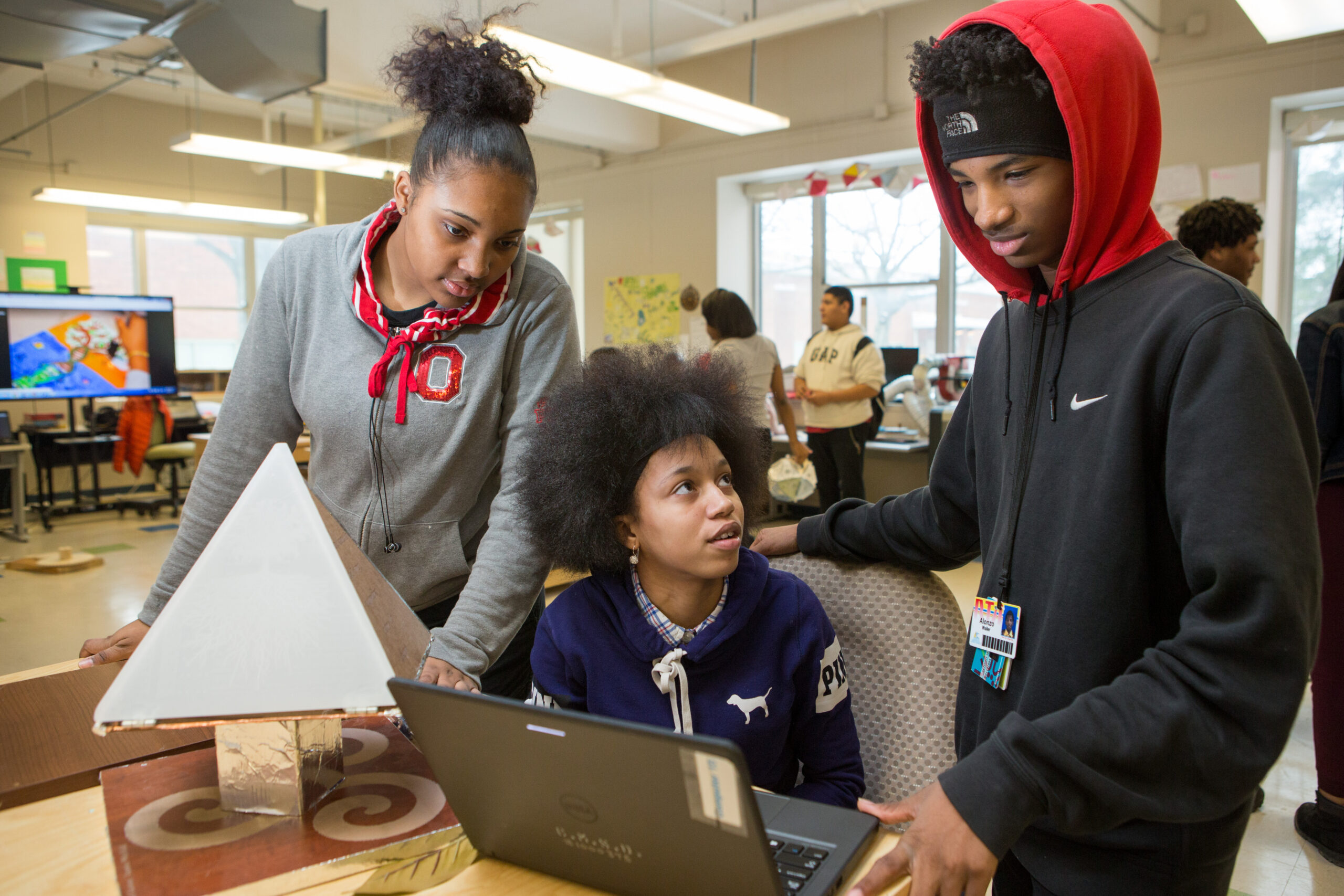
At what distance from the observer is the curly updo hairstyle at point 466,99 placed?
1.15 m

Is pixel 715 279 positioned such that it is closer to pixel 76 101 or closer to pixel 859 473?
pixel 859 473

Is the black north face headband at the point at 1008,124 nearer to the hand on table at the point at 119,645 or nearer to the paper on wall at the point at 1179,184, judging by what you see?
the hand on table at the point at 119,645

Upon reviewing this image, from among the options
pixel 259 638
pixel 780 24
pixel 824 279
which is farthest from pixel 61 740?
pixel 824 279

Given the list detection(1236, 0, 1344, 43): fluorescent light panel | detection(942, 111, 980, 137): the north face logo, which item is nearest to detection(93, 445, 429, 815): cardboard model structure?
detection(942, 111, 980, 137): the north face logo

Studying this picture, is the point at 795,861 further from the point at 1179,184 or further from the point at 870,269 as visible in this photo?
the point at 870,269

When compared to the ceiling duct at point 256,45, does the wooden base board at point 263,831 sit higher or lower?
lower

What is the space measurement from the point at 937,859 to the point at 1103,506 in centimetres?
33

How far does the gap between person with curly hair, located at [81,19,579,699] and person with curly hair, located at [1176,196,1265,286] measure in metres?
2.04

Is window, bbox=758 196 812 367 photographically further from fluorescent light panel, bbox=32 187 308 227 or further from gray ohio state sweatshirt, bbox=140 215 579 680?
gray ohio state sweatshirt, bbox=140 215 579 680

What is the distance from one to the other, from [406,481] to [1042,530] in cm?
80

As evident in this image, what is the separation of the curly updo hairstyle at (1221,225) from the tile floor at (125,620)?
1.25 m

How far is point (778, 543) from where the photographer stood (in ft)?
4.25

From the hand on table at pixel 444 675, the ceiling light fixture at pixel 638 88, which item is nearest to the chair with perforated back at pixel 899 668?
the hand on table at pixel 444 675

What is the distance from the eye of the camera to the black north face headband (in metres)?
0.86
